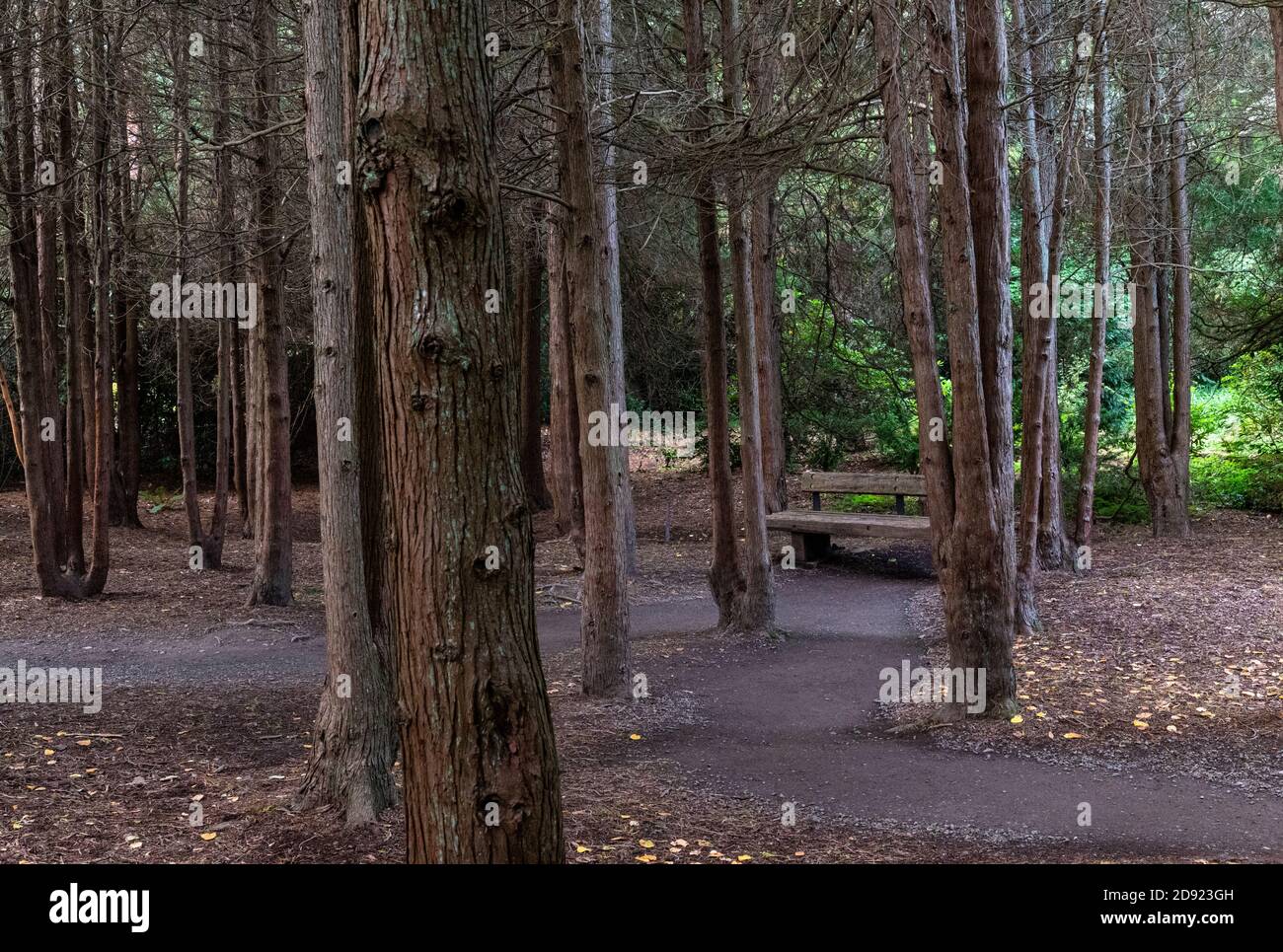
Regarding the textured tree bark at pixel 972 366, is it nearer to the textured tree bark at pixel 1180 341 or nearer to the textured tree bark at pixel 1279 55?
the textured tree bark at pixel 1279 55

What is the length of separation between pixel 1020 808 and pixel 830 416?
15569 mm

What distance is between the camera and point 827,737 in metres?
8.07

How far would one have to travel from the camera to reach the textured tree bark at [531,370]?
1977 centimetres

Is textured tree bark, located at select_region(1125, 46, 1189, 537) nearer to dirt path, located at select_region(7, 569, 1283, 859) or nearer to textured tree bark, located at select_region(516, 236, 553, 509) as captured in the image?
dirt path, located at select_region(7, 569, 1283, 859)

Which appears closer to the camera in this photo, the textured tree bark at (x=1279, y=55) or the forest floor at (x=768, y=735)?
the forest floor at (x=768, y=735)

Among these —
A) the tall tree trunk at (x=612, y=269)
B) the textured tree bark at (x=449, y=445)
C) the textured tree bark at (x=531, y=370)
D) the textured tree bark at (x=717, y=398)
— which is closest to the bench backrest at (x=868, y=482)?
the tall tree trunk at (x=612, y=269)

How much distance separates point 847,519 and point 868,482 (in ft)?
5.52

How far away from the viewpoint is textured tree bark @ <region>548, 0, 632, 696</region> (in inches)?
345

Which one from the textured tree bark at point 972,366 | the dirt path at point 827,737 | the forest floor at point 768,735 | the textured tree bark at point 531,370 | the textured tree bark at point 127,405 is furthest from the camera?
the textured tree bark at point 531,370

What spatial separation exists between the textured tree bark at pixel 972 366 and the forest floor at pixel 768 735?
660 millimetres

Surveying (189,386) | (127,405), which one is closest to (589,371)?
(189,386)

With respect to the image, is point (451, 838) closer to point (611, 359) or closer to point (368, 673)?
point (368, 673)

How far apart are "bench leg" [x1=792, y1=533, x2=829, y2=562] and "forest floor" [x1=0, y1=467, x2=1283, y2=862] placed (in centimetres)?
192

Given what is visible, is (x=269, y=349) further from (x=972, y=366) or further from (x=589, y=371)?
(x=972, y=366)
